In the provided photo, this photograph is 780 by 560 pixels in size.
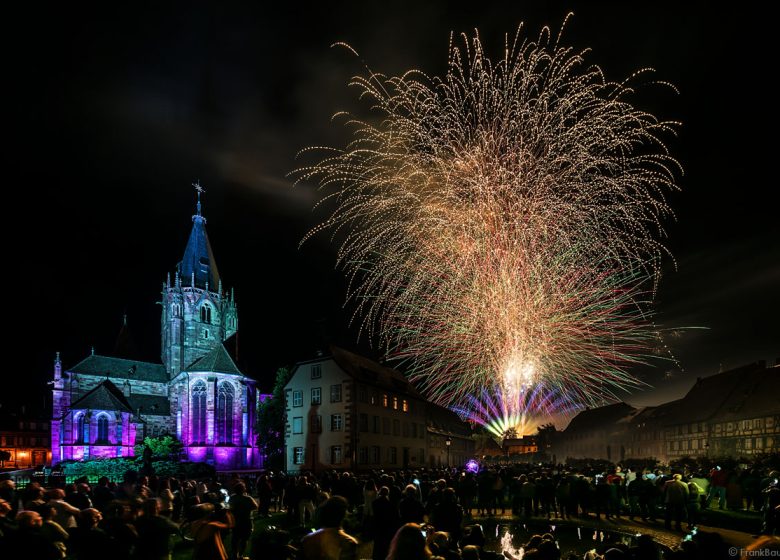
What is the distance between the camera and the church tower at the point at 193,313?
76.3 metres

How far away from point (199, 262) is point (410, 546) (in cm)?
7987

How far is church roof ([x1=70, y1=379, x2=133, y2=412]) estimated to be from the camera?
63031 millimetres

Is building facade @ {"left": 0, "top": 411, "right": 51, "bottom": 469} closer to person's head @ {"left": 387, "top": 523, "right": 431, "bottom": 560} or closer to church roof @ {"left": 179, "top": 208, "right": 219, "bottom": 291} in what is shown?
church roof @ {"left": 179, "top": 208, "right": 219, "bottom": 291}

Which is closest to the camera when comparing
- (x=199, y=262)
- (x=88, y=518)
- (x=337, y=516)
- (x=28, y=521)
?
(x=337, y=516)

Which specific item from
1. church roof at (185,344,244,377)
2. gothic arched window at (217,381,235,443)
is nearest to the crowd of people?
gothic arched window at (217,381,235,443)

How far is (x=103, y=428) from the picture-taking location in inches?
2509

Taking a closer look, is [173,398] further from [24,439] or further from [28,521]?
[28,521]

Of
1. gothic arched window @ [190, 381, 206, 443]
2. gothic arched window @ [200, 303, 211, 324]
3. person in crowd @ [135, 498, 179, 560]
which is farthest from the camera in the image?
gothic arched window @ [200, 303, 211, 324]

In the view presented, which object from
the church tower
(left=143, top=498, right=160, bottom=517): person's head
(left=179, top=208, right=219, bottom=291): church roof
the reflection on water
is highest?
(left=179, top=208, right=219, bottom=291): church roof

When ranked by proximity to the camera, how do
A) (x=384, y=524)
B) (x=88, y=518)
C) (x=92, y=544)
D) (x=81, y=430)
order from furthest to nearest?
(x=81, y=430) < (x=384, y=524) < (x=88, y=518) < (x=92, y=544)

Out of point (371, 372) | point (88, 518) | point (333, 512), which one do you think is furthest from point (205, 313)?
point (333, 512)

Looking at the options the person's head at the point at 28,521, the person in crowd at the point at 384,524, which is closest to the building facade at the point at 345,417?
the person in crowd at the point at 384,524

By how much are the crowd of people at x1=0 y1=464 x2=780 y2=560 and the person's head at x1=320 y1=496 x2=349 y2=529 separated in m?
0.01

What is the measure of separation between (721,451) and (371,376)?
33.8 m
